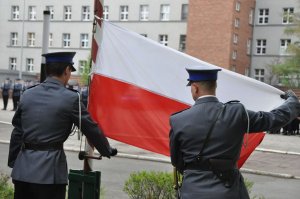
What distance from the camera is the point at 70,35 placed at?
201ft

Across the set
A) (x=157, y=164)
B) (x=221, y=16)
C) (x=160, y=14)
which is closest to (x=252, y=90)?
(x=157, y=164)

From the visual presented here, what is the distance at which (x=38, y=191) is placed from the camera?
13.7 ft

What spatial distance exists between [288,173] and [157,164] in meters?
3.22

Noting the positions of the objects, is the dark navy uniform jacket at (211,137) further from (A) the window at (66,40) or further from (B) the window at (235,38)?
(A) the window at (66,40)

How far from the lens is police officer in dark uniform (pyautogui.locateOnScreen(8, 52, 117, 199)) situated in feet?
13.6

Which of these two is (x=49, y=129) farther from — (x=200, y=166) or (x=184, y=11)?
(x=184, y=11)

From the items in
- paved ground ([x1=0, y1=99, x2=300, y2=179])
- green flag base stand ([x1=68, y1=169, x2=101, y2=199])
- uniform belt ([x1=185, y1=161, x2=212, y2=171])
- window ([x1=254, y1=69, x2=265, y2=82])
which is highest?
uniform belt ([x1=185, y1=161, x2=212, y2=171])

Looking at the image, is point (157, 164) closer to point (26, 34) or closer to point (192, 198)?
point (192, 198)

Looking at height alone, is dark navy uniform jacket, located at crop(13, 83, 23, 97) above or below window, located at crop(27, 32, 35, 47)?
below

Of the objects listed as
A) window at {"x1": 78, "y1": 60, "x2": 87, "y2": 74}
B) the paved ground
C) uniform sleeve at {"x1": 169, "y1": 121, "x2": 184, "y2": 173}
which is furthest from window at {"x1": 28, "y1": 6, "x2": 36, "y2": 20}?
uniform sleeve at {"x1": 169, "y1": 121, "x2": 184, "y2": 173}

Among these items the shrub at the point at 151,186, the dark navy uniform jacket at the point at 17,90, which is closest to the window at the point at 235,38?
the dark navy uniform jacket at the point at 17,90

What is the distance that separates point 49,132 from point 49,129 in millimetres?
25

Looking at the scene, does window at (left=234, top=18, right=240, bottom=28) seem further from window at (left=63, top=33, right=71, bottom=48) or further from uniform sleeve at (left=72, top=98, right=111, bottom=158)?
uniform sleeve at (left=72, top=98, right=111, bottom=158)

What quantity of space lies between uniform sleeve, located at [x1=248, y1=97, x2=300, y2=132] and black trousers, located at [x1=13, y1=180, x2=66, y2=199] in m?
1.68
